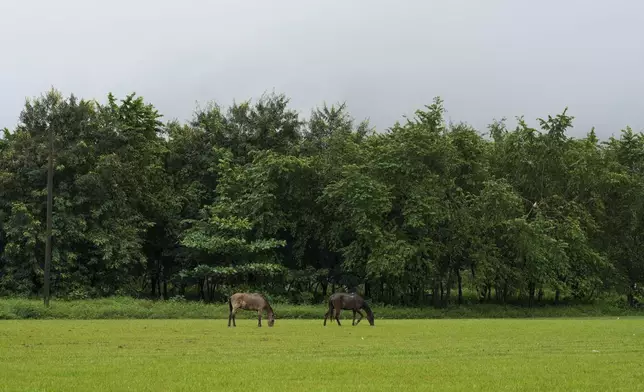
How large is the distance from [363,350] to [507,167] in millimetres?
44358

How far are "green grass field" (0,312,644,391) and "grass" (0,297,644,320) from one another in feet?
60.0

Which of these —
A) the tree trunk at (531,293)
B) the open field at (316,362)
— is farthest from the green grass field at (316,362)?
the tree trunk at (531,293)

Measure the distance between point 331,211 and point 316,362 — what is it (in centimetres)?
4159

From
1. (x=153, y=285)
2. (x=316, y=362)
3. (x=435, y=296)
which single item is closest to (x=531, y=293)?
(x=435, y=296)

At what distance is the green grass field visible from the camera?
1241cm

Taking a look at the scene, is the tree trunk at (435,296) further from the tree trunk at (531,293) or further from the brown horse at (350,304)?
the brown horse at (350,304)

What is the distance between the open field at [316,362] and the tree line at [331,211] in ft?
94.2

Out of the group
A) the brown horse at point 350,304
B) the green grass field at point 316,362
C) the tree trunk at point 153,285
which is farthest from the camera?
the tree trunk at point 153,285

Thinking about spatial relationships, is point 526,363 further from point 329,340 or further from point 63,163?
point 63,163

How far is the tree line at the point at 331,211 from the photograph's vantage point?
52.2 meters

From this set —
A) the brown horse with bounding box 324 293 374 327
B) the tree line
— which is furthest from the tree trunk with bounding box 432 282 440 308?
the brown horse with bounding box 324 293 374 327

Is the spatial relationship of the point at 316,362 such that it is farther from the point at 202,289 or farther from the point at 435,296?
the point at 202,289

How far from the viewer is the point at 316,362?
1576 centimetres

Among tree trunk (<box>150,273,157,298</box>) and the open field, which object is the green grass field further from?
tree trunk (<box>150,273,157,298</box>)
